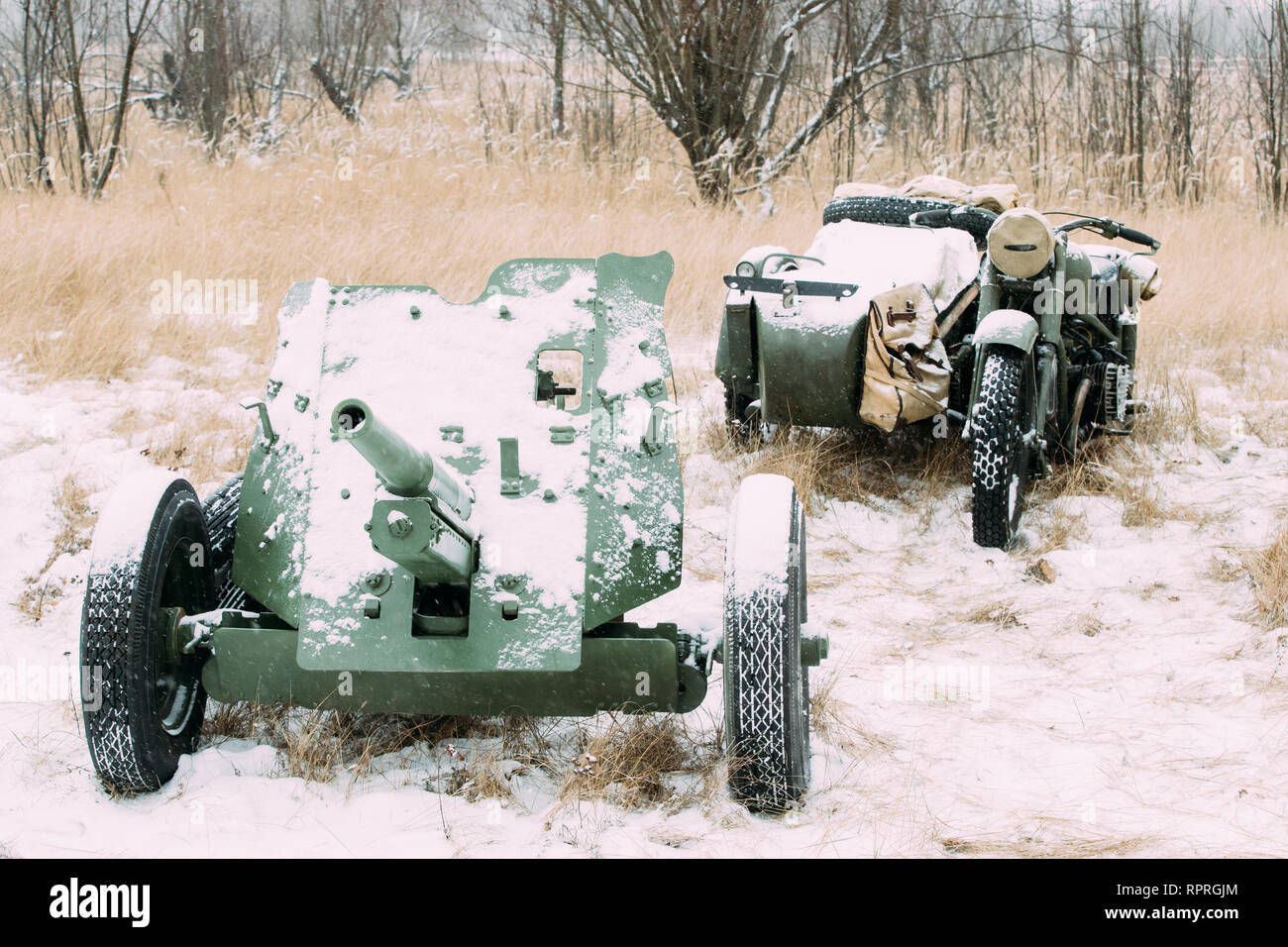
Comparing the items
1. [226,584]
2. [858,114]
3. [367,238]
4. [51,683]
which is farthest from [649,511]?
[858,114]

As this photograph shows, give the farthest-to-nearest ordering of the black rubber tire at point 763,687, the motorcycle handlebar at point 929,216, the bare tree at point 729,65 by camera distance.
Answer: the bare tree at point 729,65 → the motorcycle handlebar at point 929,216 → the black rubber tire at point 763,687

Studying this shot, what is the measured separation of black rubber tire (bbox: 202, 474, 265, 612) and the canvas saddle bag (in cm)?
245

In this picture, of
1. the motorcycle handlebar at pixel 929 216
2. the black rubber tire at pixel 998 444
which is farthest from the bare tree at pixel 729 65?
the black rubber tire at pixel 998 444

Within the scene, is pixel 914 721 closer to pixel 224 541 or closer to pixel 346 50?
pixel 224 541

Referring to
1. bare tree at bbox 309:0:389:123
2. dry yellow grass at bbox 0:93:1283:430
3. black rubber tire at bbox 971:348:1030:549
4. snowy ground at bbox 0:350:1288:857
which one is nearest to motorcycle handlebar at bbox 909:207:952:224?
black rubber tire at bbox 971:348:1030:549

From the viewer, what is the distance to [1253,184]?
10250 millimetres

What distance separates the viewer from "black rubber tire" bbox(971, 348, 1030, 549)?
15.7 ft

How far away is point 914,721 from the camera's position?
363cm

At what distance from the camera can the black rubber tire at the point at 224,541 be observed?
11.7 feet

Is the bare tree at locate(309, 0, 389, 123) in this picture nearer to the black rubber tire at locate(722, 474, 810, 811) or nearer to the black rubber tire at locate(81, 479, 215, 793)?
the black rubber tire at locate(81, 479, 215, 793)

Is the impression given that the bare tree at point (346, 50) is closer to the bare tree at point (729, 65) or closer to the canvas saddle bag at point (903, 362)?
the bare tree at point (729, 65)

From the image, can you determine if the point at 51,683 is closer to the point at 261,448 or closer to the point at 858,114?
the point at 261,448

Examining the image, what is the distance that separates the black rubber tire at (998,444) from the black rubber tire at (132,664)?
288 centimetres

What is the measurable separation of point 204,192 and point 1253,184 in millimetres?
8010
